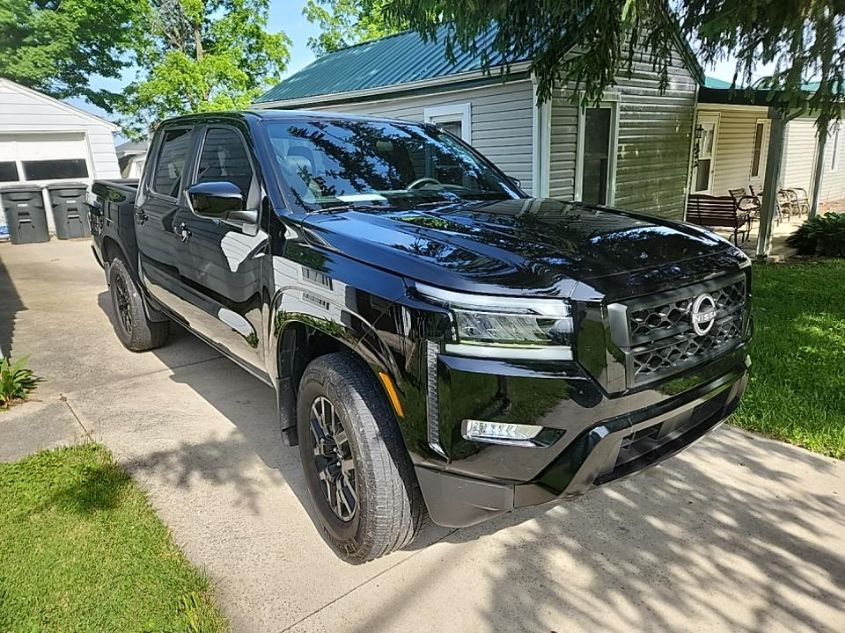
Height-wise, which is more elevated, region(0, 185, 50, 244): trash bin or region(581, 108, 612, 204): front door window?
region(581, 108, 612, 204): front door window

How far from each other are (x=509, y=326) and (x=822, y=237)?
9.93 metres

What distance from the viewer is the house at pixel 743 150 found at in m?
14.4

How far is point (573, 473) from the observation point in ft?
6.79

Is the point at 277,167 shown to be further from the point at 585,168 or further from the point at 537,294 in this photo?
the point at 585,168

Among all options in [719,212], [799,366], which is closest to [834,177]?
[719,212]

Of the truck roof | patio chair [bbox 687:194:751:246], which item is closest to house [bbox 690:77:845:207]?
patio chair [bbox 687:194:751:246]

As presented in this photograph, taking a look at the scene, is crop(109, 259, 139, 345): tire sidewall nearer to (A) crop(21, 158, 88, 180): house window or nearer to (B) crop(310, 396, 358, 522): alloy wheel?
(B) crop(310, 396, 358, 522): alloy wheel

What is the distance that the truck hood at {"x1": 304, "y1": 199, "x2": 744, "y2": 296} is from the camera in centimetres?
209

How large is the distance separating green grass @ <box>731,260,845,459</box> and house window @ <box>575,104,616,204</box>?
365 centimetres

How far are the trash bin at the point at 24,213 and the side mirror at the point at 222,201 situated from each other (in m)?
11.8

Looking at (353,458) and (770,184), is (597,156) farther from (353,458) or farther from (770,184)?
(353,458)

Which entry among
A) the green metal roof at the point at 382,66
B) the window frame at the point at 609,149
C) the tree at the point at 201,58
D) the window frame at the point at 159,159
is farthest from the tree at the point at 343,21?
the window frame at the point at 159,159

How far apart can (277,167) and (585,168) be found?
8.18 metres

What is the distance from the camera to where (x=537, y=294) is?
203 centimetres
